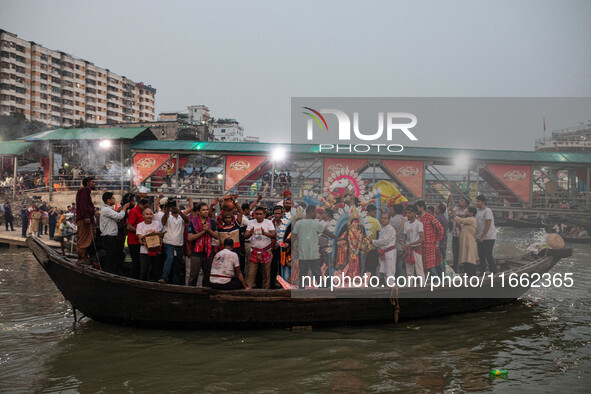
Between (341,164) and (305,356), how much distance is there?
13023mm

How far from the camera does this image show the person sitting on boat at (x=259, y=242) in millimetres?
7426

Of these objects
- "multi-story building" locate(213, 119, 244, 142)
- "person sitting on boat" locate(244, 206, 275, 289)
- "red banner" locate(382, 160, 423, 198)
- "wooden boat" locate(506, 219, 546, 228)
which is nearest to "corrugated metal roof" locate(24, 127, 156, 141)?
"red banner" locate(382, 160, 423, 198)

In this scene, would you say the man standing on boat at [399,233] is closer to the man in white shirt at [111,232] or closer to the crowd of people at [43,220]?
the man in white shirt at [111,232]

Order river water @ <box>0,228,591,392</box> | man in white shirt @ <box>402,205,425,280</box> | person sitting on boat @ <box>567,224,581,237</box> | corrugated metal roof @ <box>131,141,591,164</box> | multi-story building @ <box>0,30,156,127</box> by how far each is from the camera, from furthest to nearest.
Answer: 1. multi-story building @ <box>0,30,156,127</box>
2. person sitting on boat @ <box>567,224,581,237</box>
3. corrugated metal roof @ <box>131,141,591,164</box>
4. man in white shirt @ <box>402,205,425,280</box>
5. river water @ <box>0,228,591,392</box>

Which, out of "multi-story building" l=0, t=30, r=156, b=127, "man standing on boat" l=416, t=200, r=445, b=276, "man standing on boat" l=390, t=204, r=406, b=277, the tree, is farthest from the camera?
"multi-story building" l=0, t=30, r=156, b=127

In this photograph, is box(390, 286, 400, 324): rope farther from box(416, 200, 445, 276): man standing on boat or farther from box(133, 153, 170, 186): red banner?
box(133, 153, 170, 186): red banner

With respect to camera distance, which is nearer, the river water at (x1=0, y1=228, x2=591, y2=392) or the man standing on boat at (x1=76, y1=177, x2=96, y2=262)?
the river water at (x1=0, y1=228, x2=591, y2=392)

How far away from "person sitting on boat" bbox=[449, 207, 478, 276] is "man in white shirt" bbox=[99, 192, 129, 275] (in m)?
6.08

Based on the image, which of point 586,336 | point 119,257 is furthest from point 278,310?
point 586,336

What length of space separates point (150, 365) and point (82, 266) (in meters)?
2.17

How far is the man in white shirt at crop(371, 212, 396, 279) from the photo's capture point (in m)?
7.77

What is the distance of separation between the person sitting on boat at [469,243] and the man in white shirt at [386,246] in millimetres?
1601

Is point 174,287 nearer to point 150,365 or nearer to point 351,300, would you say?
point 150,365

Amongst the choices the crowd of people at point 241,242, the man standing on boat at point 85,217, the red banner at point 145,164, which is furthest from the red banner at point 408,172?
the man standing on boat at point 85,217
